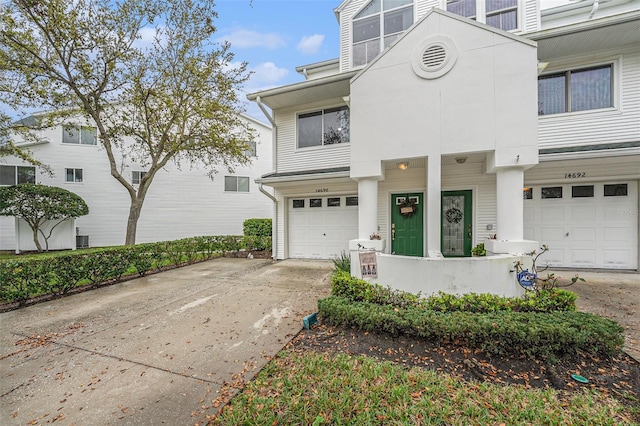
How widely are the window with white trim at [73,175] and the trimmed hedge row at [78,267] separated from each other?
919cm

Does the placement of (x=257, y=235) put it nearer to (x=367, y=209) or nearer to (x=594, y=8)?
(x=367, y=209)

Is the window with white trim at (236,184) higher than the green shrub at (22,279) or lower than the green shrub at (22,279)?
higher

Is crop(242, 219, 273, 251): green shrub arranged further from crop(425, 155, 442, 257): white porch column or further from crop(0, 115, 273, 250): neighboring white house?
crop(425, 155, 442, 257): white porch column

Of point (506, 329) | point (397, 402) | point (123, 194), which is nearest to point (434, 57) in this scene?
point (506, 329)

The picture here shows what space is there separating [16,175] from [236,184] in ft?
34.5

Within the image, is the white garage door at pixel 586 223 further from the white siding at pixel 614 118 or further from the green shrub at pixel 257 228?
the green shrub at pixel 257 228

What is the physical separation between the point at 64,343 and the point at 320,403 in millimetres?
3840

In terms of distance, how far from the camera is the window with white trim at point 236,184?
16234 millimetres

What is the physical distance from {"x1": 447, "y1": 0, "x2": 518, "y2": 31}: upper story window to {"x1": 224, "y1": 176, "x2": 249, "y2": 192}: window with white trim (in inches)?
519

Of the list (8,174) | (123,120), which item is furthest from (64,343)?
(8,174)

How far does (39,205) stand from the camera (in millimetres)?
11898

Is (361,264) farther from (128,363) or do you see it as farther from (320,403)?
(128,363)

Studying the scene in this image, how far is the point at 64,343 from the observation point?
3686 millimetres

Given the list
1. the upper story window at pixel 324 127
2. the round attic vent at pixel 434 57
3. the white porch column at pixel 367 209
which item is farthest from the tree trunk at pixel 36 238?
the round attic vent at pixel 434 57
